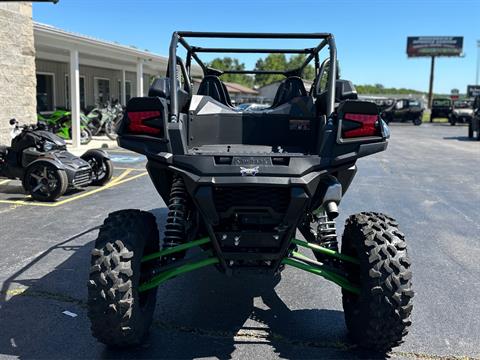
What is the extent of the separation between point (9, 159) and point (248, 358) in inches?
247

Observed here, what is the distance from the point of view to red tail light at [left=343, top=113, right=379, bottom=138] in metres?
3.00

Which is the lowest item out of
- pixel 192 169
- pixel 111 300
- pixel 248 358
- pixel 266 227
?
pixel 248 358

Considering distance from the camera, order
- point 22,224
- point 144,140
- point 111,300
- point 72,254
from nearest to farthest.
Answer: point 111,300 < point 144,140 < point 72,254 < point 22,224

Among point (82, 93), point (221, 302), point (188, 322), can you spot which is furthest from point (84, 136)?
point (188, 322)

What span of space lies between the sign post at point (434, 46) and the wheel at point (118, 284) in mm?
65522

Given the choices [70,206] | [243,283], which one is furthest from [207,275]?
[70,206]

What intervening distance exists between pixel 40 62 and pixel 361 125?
781 inches

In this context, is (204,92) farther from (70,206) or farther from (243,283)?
(70,206)

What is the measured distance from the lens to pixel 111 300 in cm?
276

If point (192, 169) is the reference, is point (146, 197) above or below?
below

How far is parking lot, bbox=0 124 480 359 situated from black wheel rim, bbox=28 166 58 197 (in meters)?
0.31

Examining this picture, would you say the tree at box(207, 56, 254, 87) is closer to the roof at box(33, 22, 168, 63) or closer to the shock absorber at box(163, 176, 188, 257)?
the roof at box(33, 22, 168, 63)

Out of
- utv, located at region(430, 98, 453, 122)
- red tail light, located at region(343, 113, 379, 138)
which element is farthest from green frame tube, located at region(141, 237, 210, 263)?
utv, located at region(430, 98, 453, 122)

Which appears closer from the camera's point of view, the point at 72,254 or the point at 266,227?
the point at 266,227
